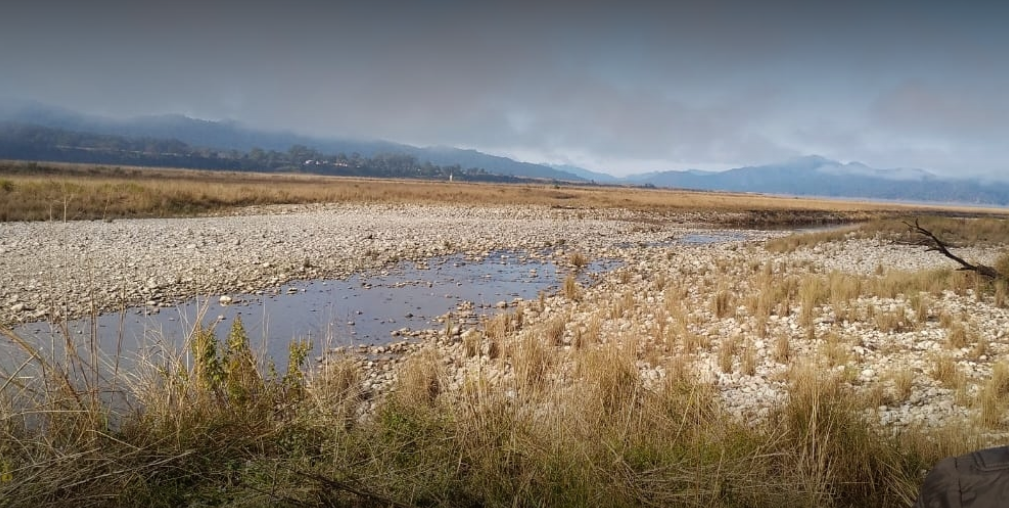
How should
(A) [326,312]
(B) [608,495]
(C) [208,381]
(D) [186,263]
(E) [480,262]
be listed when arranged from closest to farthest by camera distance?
(B) [608,495]
(C) [208,381]
(A) [326,312]
(D) [186,263]
(E) [480,262]

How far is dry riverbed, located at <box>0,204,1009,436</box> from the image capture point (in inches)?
254

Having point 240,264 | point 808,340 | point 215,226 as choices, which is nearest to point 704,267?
point 808,340

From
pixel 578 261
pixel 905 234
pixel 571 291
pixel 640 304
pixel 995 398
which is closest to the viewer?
pixel 995 398

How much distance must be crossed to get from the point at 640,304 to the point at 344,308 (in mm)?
7092

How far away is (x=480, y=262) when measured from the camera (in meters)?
19.5

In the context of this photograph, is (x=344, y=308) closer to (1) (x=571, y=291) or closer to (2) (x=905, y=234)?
(1) (x=571, y=291)

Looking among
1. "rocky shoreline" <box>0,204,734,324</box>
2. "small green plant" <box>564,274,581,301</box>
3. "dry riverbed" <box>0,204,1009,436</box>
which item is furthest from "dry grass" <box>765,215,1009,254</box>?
"small green plant" <box>564,274,581,301</box>

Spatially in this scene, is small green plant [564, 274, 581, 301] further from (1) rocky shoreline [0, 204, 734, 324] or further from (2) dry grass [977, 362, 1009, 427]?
(2) dry grass [977, 362, 1009, 427]

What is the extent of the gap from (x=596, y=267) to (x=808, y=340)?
10636mm

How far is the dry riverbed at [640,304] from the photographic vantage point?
21.1 feet

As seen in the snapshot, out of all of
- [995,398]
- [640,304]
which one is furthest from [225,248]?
[995,398]

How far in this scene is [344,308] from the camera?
11.9 m

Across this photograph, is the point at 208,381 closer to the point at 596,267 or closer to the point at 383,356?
the point at 383,356

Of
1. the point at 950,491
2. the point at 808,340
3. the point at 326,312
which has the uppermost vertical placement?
the point at 950,491
